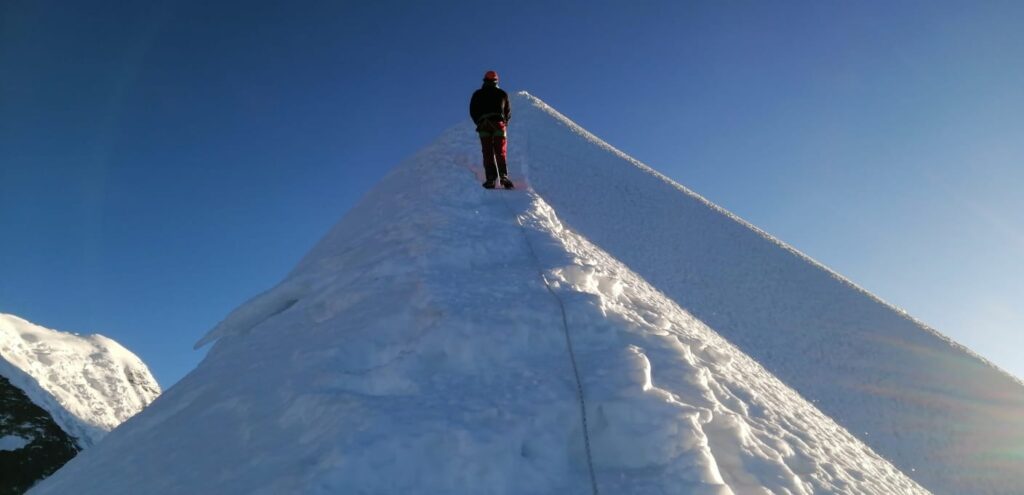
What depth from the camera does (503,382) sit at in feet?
14.0

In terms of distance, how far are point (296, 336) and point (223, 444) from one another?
1.45 metres

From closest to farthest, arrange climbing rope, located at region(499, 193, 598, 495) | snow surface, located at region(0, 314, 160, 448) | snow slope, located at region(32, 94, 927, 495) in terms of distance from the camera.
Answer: snow slope, located at region(32, 94, 927, 495) → climbing rope, located at region(499, 193, 598, 495) → snow surface, located at region(0, 314, 160, 448)

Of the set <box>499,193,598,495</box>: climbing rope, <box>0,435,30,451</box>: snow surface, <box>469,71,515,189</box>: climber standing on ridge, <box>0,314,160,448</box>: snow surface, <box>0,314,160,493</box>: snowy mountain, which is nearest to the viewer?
<box>499,193,598,495</box>: climbing rope

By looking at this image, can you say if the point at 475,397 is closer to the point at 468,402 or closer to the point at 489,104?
the point at 468,402

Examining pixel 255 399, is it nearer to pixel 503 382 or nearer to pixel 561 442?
pixel 503 382

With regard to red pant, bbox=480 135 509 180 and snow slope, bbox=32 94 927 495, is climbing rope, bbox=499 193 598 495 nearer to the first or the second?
snow slope, bbox=32 94 927 495

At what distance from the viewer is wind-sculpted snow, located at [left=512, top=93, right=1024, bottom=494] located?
9820 mm

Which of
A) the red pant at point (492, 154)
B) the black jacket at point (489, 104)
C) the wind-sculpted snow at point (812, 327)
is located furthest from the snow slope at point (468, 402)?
the wind-sculpted snow at point (812, 327)

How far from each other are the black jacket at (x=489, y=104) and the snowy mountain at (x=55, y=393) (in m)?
15.6

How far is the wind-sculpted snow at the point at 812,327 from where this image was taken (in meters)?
9.82

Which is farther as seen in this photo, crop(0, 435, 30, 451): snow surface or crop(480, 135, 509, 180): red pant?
crop(0, 435, 30, 451): snow surface

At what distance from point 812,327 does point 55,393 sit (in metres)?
22.5

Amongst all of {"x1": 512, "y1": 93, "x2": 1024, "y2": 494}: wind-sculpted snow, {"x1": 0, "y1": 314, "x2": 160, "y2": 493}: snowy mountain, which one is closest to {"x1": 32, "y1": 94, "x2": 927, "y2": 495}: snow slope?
{"x1": 512, "y1": 93, "x2": 1024, "y2": 494}: wind-sculpted snow

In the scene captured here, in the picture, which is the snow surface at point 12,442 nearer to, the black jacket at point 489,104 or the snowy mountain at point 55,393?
the snowy mountain at point 55,393
